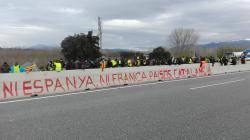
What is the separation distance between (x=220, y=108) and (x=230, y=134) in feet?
10.5

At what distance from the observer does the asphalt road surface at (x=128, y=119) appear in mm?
6922

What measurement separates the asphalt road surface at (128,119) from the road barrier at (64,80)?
1.70m

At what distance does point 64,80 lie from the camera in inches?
625

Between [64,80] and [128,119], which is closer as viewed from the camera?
[128,119]

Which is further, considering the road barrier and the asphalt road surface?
the road barrier

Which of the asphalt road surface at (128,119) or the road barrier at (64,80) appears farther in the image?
the road barrier at (64,80)

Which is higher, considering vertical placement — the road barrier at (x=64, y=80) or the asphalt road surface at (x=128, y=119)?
the road barrier at (x=64, y=80)

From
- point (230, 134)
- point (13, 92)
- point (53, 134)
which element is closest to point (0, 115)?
point (53, 134)

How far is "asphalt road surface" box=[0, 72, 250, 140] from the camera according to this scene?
6.92m

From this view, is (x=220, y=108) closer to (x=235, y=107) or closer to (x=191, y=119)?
(x=235, y=107)

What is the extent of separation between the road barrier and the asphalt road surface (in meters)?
1.70

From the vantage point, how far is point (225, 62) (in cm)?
3953

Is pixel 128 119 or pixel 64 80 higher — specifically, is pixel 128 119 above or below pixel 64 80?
below

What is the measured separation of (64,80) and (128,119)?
7869mm
